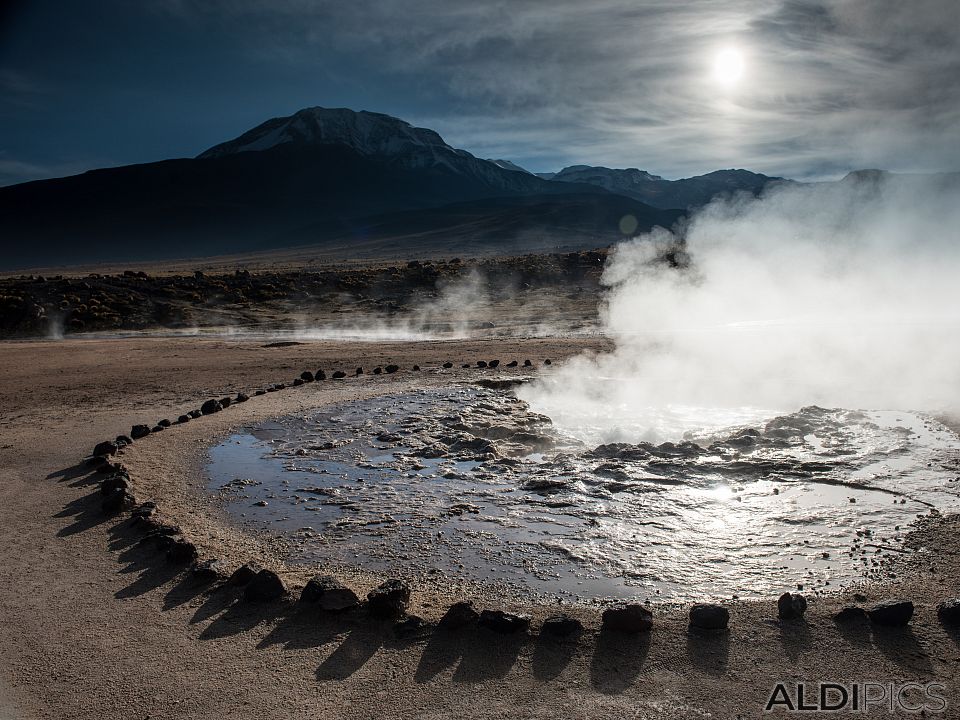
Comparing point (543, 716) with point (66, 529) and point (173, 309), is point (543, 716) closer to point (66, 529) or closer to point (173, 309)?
point (66, 529)

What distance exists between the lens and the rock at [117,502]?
23.0ft

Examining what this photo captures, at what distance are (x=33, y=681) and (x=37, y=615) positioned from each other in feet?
3.00

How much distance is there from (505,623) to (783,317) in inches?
960

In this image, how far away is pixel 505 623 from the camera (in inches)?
180

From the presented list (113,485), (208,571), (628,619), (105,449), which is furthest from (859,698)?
(105,449)

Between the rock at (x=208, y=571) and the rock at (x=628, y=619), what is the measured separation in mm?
3167

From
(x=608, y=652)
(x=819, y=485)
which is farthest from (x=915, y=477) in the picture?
(x=608, y=652)

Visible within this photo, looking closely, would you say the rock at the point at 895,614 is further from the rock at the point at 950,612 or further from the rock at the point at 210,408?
the rock at the point at 210,408

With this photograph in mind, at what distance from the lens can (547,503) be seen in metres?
7.10

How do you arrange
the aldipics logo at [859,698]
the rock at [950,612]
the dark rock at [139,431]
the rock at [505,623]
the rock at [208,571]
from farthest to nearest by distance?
the dark rock at [139,431], the rock at [208,571], the rock at [505,623], the rock at [950,612], the aldipics logo at [859,698]

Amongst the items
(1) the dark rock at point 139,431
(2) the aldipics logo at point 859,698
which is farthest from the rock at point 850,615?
(1) the dark rock at point 139,431

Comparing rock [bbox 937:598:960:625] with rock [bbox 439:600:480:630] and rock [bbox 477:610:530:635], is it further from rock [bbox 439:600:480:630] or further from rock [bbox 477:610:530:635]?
rock [bbox 439:600:480:630]

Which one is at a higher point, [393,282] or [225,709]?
[393,282]

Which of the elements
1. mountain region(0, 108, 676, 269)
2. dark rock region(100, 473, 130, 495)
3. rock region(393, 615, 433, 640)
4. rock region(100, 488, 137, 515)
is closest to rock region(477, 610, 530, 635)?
rock region(393, 615, 433, 640)
